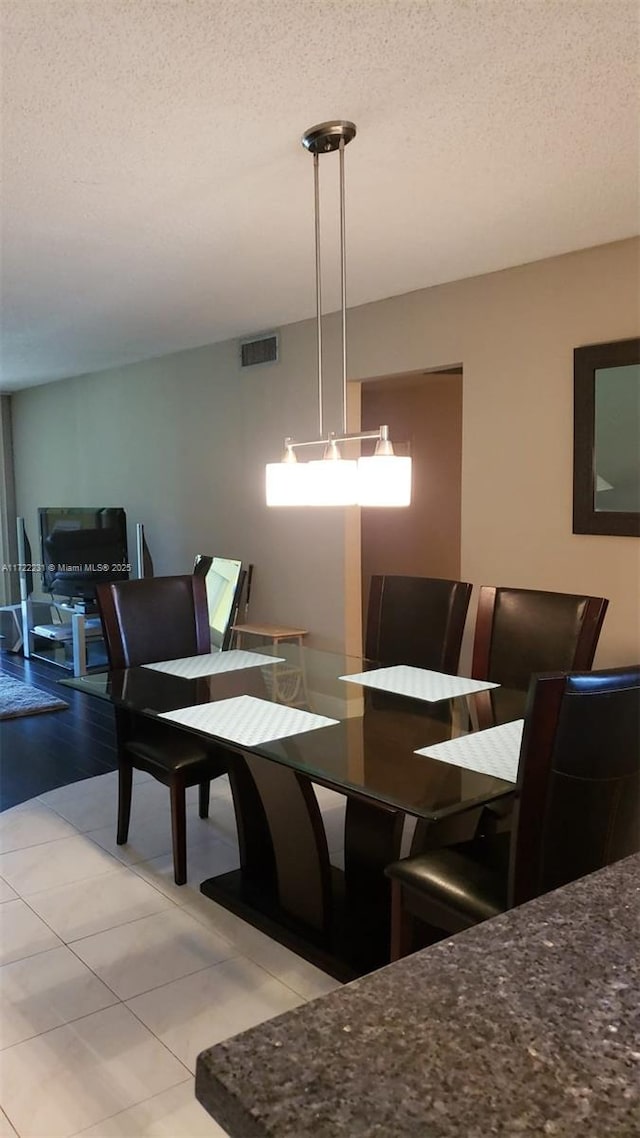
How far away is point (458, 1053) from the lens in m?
0.60

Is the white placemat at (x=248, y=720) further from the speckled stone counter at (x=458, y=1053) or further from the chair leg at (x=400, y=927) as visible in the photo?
the speckled stone counter at (x=458, y=1053)

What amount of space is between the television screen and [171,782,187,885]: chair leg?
85.0 inches

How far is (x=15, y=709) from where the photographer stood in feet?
16.1

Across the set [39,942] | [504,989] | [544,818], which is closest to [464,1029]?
[504,989]

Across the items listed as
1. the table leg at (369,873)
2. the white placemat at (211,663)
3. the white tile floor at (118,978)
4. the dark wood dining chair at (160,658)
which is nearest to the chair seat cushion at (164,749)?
the dark wood dining chair at (160,658)

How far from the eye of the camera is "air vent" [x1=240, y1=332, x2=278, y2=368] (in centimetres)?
480

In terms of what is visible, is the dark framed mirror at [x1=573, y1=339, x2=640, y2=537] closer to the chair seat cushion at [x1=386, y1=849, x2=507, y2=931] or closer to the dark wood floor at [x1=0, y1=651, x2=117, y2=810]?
the chair seat cushion at [x1=386, y1=849, x2=507, y2=931]

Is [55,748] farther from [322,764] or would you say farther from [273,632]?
[322,764]

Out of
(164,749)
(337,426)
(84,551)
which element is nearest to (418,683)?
(164,749)

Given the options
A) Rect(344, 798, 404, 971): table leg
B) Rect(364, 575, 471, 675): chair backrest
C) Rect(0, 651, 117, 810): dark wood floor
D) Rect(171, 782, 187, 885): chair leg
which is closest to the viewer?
Rect(344, 798, 404, 971): table leg

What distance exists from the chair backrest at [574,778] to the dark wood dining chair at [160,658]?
56.0 inches

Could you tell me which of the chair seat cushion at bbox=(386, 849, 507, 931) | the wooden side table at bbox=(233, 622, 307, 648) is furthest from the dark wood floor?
the chair seat cushion at bbox=(386, 849, 507, 931)

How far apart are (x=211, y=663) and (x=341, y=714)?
0.83 meters

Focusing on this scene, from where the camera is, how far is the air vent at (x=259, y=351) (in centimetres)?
480
